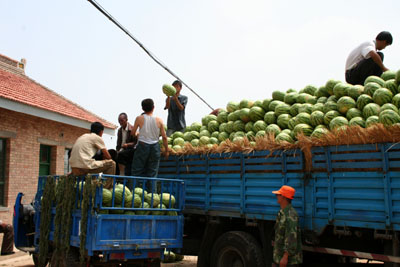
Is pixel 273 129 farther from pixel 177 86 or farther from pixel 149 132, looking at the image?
pixel 177 86

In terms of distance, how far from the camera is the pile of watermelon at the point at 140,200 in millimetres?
6367

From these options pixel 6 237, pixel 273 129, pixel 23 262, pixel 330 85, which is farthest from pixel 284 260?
pixel 23 262

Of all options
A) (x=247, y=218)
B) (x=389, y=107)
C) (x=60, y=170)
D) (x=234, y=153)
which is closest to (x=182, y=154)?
(x=234, y=153)

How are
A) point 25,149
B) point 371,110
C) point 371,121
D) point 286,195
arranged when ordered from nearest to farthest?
1. point 286,195
2. point 371,121
3. point 371,110
4. point 25,149

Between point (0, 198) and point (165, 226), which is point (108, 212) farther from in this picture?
point (0, 198)

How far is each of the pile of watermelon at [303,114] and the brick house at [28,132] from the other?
293 inches

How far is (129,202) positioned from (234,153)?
180 centimetres

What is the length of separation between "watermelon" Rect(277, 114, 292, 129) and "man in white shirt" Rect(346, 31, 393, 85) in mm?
1378

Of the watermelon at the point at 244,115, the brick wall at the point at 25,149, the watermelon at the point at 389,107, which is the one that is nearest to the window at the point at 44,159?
the brick wall at the point at 25,149

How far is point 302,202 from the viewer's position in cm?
580

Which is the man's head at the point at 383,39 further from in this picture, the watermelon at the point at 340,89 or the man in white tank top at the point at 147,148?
the man in white tank top at the point at 147,148

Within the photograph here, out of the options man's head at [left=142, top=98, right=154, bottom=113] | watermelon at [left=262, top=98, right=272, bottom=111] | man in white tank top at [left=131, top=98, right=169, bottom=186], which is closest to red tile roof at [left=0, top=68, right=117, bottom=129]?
man's head at [left=142, top=98, right=154, bottom=113]

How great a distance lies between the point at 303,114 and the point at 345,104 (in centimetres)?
66

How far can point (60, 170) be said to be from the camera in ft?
55.1
